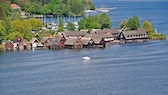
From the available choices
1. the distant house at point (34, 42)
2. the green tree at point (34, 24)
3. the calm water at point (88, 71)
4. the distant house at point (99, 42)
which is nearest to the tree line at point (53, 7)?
the green tree at point (34, 24)

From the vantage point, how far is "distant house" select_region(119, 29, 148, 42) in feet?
77.0

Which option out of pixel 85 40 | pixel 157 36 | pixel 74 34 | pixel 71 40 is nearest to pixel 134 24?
pixel 157 36

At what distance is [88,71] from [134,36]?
22.8 feet

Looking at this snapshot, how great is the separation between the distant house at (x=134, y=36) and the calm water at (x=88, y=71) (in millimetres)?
1294

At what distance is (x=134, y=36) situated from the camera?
2359 cm

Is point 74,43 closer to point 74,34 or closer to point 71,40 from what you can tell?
point 71,40

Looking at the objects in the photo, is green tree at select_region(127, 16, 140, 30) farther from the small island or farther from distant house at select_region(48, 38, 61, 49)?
distant house at select_region(48, 38, 61, 49)

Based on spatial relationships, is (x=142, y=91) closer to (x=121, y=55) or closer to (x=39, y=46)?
(x=121, y=55)

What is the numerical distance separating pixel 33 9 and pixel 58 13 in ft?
4.60

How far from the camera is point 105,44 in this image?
22.6 metres

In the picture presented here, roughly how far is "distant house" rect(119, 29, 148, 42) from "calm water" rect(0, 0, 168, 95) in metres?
1.29

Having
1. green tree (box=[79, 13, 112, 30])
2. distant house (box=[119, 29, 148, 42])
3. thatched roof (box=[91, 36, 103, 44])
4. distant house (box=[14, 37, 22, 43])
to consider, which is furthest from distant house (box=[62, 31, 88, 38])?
green tree (box=[79, 13, 112, 30])

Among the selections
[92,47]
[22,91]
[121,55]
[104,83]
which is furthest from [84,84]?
[92,47]

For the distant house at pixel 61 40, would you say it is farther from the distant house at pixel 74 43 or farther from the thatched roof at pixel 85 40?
the thatched roof at pixel 85 40
